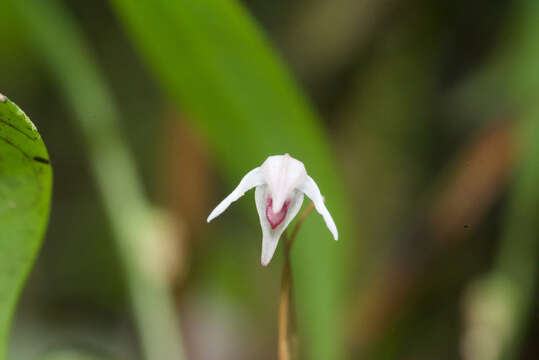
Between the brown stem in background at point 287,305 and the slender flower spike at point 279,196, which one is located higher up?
the slender flower spike at point 279,196

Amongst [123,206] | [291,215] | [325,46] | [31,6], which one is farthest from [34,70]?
[291,215]

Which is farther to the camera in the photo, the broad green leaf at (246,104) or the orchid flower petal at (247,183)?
the broad green leaf at (246,104)

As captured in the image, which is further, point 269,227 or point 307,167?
point 307,167

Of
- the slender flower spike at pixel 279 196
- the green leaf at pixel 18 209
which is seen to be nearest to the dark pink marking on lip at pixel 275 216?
the slender flower spike at pixel 279 196

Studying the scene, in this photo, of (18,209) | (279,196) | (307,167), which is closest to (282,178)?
(279,196)

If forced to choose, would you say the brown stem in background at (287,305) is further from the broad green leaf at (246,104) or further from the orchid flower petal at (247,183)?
the broad green leaf at (246,104)

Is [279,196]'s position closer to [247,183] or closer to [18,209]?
[247,183]
